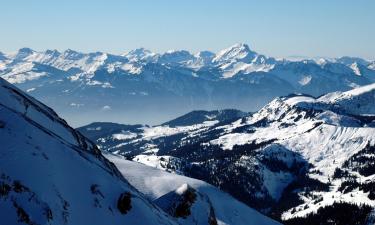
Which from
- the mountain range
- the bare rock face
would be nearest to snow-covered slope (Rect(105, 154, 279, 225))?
the bare rock face

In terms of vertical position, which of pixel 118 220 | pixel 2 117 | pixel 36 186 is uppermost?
pixel 2 117

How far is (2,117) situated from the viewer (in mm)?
74125

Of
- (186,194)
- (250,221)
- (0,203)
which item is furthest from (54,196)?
(250,221)

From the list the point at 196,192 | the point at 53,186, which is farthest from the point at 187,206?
the point at 53,186

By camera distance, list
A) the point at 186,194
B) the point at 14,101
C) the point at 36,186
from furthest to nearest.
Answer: the point at 186,194, the point at 14,101, the point at 36,186

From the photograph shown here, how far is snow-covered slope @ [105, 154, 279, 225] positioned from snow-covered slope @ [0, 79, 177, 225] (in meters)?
19.1

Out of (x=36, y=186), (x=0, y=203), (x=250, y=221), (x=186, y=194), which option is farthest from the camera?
(x=250, y=221)

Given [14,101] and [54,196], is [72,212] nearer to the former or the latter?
[54,196]

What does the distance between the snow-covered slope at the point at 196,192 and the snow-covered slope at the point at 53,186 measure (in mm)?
19103

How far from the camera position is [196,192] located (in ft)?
350

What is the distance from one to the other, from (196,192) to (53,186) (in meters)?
45.0

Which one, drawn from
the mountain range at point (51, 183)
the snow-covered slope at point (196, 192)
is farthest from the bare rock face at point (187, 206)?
the mountain range at point (51, 183)

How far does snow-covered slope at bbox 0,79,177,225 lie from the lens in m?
60.0

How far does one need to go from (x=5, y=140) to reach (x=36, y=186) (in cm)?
906
